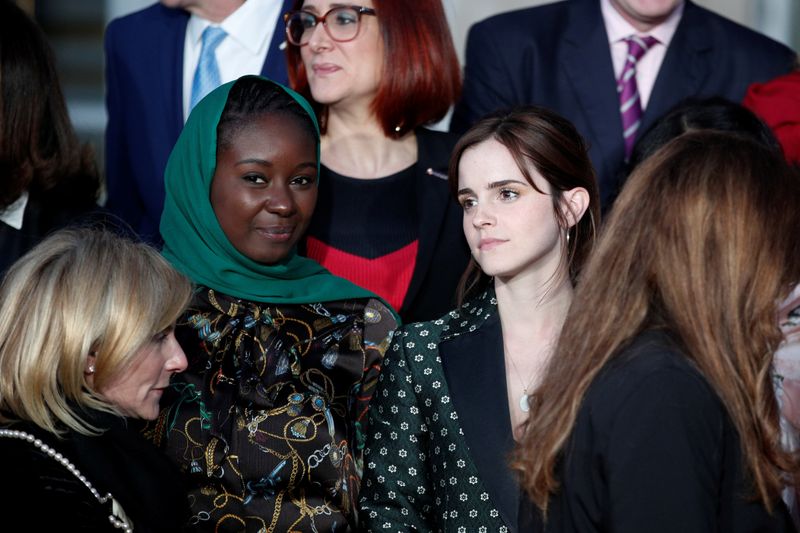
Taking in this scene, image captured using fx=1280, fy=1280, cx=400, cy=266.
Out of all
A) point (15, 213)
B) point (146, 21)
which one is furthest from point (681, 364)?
point (146, 21)

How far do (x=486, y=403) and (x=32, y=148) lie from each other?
1602mm

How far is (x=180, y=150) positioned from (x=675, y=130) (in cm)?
137

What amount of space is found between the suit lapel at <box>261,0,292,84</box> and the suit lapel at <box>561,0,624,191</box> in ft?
3.00

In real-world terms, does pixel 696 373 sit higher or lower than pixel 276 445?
higher

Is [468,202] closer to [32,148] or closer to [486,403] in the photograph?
[486,403]

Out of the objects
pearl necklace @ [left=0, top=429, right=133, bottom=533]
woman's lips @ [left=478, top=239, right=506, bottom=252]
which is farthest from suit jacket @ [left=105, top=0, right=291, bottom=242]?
pearl necklace @ [left=0, top=429, right=133, bottom=533]

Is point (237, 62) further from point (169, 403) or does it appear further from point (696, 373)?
point (696, 373)

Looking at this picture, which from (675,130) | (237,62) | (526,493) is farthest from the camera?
(237,62)

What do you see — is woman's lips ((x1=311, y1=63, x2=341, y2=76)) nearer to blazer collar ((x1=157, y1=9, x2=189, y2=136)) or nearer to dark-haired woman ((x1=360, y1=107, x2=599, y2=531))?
blazer collar ((x1=157, y1=9, x2=189, y2=136))

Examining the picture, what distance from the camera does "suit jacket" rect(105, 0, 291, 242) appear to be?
395 cm

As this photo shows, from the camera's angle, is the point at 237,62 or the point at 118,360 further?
the point at 237,62

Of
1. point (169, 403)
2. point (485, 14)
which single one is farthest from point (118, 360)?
point (485, 14)

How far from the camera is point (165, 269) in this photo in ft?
8.98

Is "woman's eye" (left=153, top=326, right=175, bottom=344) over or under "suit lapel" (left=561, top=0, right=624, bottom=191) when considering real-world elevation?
under
